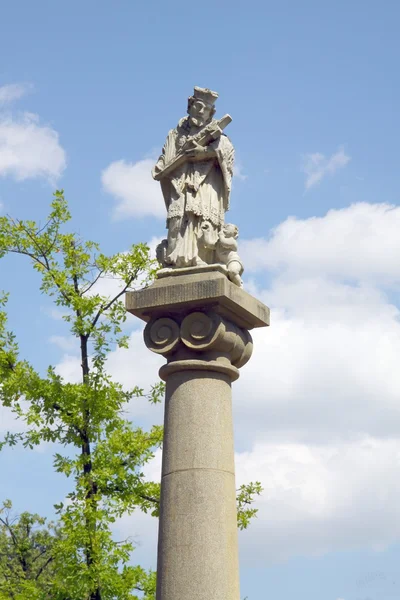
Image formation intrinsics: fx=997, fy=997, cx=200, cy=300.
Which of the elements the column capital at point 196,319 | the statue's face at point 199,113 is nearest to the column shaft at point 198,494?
the column capital at point 196,319

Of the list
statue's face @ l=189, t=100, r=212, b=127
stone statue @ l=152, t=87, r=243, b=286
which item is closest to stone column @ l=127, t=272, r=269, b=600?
stone statue @ l=152, t=87, r=243, b=286

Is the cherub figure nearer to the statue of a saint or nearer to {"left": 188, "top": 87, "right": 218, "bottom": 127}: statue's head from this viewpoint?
the statue of a saint

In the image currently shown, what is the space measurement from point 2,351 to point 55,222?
2795mm

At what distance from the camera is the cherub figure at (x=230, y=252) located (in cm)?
1057

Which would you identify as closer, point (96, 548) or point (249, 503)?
point (96, 548)

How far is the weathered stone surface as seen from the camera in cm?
1013

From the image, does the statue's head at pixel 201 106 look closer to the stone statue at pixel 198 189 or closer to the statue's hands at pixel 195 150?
the stone statue at pixel 198 189

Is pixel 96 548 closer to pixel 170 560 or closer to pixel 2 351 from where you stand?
pixel 2 351

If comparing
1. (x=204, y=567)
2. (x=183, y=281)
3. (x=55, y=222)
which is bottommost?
(x=204, y=567)

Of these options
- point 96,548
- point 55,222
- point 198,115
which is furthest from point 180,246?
point 55,222

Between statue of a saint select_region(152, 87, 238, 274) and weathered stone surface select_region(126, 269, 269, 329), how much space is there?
0.41 metres

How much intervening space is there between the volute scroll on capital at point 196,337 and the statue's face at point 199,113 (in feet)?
7.61

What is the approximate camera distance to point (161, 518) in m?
9.73

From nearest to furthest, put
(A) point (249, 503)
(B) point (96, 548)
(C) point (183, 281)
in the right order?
(C) point (183, 281)
(B) point (96, 548)
(A) point (249, 503)
